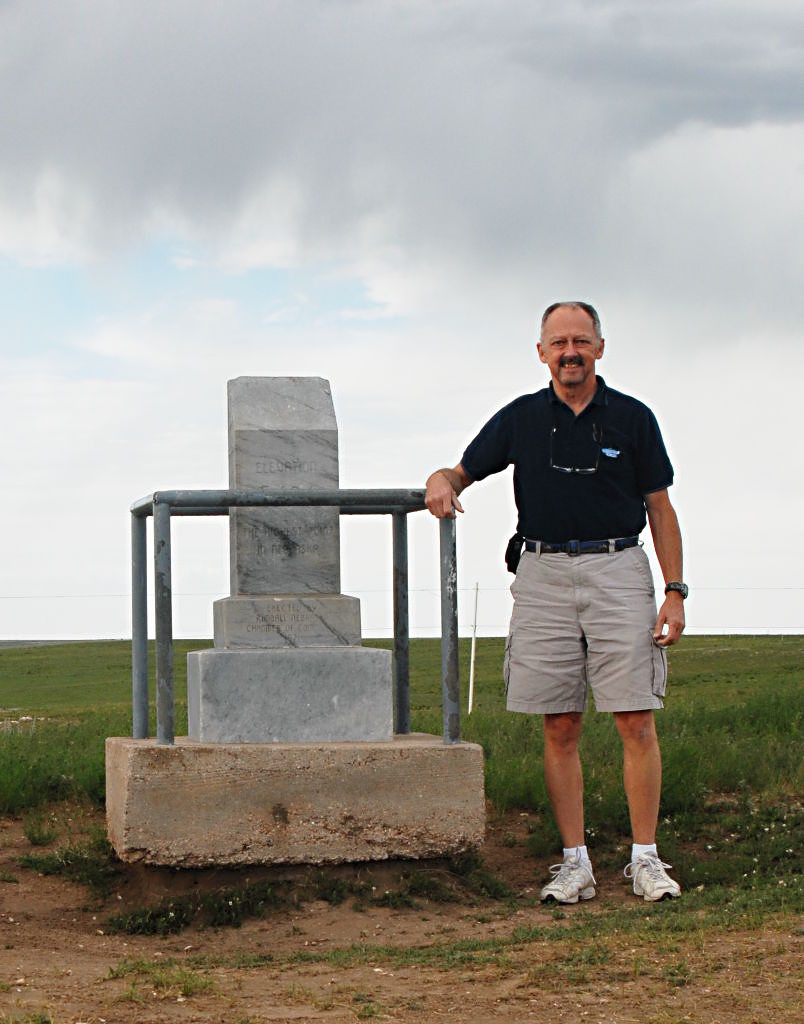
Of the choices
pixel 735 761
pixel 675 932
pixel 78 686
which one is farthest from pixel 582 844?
pixel 78 686

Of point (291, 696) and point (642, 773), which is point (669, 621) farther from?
point (291, 696)

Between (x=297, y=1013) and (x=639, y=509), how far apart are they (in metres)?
2.55

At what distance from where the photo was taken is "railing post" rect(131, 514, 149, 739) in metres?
6.14

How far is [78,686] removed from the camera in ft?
72.4

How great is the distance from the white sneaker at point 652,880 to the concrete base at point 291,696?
132cm

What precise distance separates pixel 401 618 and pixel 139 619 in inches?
49.2

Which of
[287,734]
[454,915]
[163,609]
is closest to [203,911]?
[287,734]

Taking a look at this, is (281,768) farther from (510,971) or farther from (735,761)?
(735,761)

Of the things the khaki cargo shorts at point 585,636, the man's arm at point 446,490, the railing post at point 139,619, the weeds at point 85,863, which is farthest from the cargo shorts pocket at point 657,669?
the weeds at point 85,863

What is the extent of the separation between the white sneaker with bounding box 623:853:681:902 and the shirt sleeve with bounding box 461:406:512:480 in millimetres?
1668

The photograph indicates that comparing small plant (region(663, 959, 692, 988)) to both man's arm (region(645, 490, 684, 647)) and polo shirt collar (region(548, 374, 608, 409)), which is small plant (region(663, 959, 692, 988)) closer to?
man's arm (region(645, 490, 684, 647))

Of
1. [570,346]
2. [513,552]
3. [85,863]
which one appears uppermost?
[570,346]

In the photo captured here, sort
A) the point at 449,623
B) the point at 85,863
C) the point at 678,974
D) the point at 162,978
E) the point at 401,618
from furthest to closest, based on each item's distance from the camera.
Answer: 1. the point at 401,618
2. the point at 85,863
3. the point at 449,623
4. the point at 162,978
5. the point at 678,974

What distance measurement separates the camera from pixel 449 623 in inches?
226
